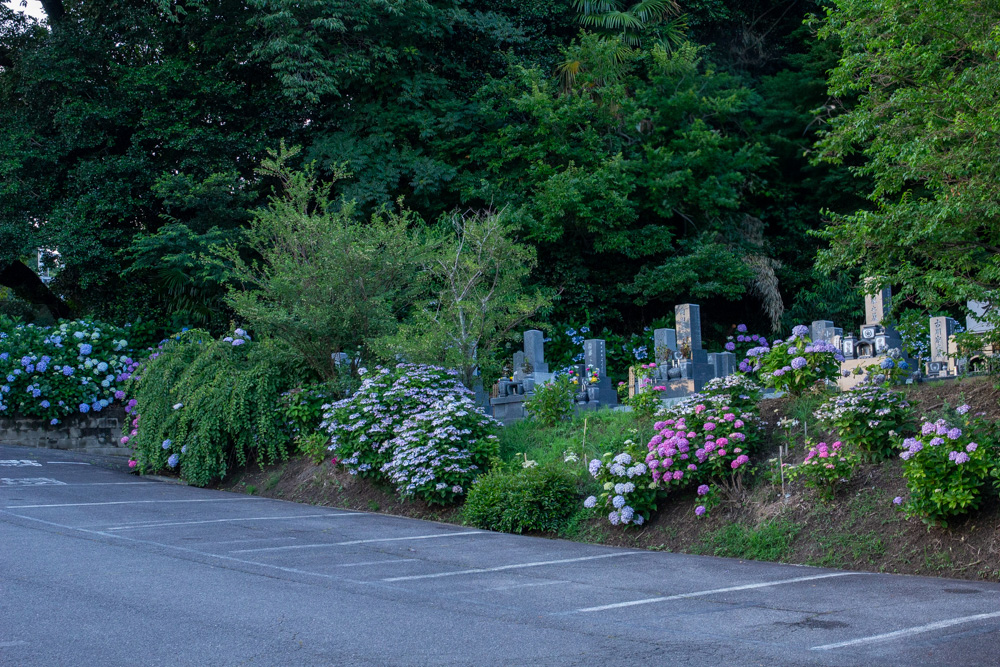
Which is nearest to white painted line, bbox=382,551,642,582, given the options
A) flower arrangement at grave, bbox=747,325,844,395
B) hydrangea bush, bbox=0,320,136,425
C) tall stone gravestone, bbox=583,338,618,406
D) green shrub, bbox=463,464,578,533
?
green shrub, bbox=463,464,578,533

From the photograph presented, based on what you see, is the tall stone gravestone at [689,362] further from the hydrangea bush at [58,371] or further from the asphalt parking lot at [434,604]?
the hydrangea bush at [58,371]

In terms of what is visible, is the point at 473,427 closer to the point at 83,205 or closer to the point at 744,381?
the point at 744,381

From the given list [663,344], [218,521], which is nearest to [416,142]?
[663,344]

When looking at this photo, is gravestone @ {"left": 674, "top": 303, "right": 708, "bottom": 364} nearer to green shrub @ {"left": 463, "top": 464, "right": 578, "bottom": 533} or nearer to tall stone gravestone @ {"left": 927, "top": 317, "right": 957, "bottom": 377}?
tall stone gravestone @ {"left": 927, "top": 317, "right": 957, "bottom": 377}

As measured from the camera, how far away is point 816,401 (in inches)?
418

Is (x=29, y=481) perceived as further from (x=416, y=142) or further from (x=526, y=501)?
(x=416, y=142)

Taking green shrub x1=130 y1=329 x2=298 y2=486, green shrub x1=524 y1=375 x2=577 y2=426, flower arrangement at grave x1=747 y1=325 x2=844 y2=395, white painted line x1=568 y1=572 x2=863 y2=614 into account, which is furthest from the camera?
green shrub x1=130 y1=329 x2=298 y2=486

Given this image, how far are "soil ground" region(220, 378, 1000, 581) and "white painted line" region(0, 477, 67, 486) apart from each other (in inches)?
341

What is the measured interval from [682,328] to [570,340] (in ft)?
29.7

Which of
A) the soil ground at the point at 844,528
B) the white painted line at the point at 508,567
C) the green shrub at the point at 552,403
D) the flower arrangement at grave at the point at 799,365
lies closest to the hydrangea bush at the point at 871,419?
the soil ground at the point at 844,528

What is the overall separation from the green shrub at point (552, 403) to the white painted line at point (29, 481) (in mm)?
7451

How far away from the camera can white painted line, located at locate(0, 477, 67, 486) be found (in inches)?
553

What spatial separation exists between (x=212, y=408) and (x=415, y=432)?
13.8 feet

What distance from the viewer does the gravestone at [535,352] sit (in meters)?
16.0
